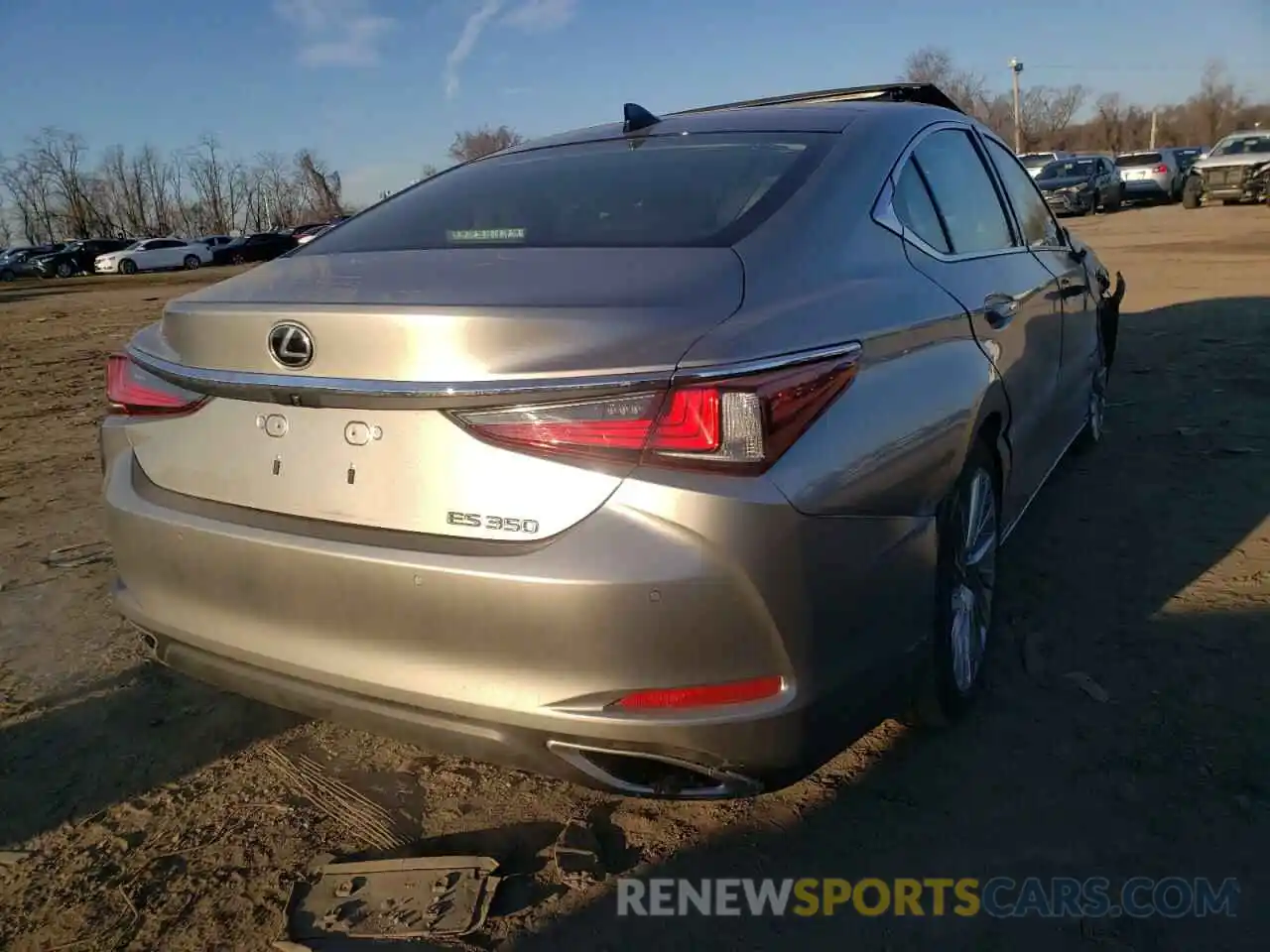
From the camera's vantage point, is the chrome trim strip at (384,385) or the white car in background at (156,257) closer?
the chrome trim strip at (384,385)

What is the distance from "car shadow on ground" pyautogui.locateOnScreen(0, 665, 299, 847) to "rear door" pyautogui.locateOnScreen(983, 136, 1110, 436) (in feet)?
10.2

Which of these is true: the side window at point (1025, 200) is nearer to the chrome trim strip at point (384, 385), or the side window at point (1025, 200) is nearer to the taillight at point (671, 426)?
the taillight at point (671, 426)

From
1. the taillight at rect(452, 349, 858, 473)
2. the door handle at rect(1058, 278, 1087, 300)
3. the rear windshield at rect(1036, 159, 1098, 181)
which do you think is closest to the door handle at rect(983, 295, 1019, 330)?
the door handle at rect(1058, 278, 1087, 300)

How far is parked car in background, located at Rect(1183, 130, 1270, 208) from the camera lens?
25641 millimetres

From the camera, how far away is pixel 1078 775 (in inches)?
99.1

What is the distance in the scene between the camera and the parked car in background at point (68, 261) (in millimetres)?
46375

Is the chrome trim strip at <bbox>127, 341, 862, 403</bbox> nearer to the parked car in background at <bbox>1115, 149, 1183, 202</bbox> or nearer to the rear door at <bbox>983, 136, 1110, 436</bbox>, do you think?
the rear door at <bbox>983, 136, 1110, 436</bbox>

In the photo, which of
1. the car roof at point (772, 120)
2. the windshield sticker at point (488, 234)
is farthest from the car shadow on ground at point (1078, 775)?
the car roof at point (772, 120)

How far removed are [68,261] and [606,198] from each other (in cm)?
5227

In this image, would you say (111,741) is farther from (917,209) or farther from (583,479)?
(917,209)

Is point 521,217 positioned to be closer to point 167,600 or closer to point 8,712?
point 167,600

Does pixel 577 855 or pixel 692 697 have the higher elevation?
pixel 692 697

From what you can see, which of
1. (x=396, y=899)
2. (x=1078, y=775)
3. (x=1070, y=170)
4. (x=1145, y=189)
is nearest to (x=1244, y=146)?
(x=1070, y=170)

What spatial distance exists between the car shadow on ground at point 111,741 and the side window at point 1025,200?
3.12m
